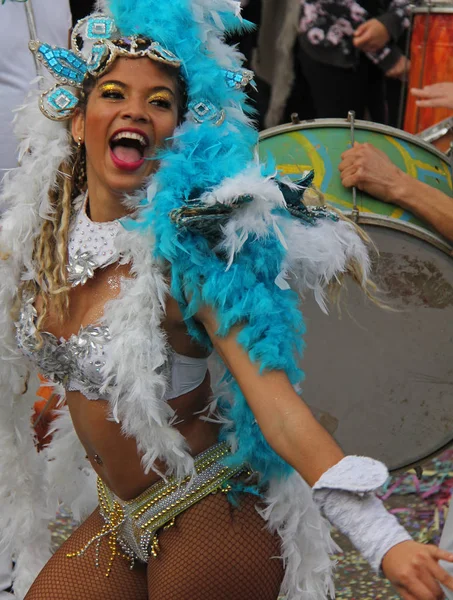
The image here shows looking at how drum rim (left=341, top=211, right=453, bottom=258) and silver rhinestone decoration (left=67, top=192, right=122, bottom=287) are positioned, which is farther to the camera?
drum rim (left=341, top=211, right=453, bottom=258)

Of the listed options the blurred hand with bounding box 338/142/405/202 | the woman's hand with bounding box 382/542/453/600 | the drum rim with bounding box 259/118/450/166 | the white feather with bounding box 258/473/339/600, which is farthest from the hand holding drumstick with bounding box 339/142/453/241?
the woman's hand with bounding box 382/542/453/600

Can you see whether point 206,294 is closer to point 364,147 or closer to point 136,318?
point 136,318

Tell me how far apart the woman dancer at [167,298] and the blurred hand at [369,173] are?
1023mm

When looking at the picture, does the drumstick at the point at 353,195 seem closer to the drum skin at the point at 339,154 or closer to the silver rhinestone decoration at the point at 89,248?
the drum skin at the point at 339,154

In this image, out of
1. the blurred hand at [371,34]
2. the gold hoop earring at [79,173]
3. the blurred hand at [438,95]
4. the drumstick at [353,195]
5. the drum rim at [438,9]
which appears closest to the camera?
the gold hoop earring at [79,173]

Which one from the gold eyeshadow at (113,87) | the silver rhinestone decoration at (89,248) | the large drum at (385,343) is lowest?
the large drum at (385,343)

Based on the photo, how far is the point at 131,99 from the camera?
2.20 metres

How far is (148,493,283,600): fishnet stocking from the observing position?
2.11 meters

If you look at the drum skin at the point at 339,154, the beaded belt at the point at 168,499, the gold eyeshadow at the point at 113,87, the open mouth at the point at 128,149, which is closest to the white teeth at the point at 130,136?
the open mouth at the point at 128,149

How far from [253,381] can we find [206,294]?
189mm

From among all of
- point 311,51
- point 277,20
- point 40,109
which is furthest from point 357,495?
point 277,20

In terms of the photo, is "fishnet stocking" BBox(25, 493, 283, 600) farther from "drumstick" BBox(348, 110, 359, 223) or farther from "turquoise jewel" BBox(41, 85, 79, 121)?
"drumstick" BBox(348, 110, 359, 223)

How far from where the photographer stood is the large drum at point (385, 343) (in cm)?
334

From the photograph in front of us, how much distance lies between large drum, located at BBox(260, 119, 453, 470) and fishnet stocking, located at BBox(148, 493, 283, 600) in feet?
4.16
